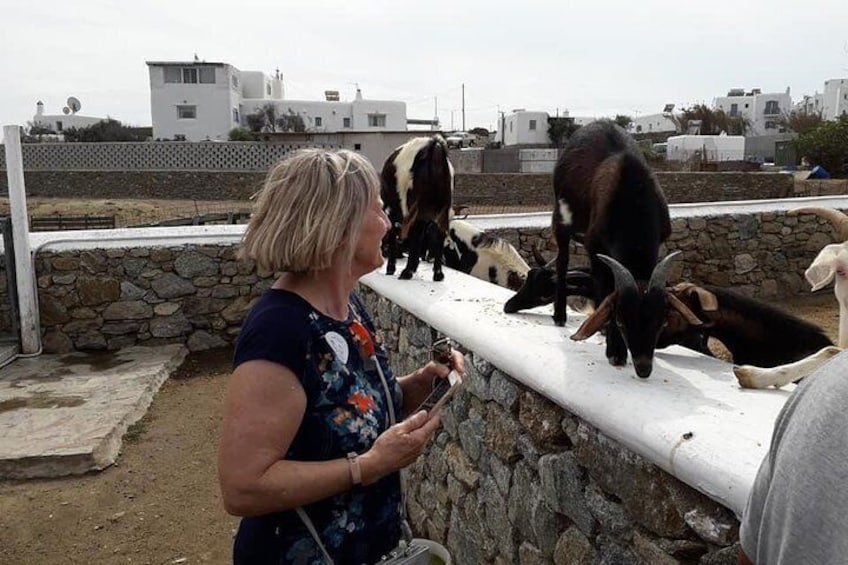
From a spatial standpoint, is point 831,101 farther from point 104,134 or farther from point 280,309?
point 280,309

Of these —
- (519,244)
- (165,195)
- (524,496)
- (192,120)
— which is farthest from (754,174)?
(192,120)

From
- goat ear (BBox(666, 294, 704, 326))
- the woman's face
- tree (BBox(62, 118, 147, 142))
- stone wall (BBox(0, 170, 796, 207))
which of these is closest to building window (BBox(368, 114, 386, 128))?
tree (BBox(62, 118, 147, 142))

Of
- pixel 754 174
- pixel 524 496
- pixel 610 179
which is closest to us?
pixel 524 496

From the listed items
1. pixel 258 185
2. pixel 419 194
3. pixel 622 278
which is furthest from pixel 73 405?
pixel 258 185

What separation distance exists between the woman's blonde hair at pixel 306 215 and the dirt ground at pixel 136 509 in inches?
118

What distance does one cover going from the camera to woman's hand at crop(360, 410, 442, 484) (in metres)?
1.55

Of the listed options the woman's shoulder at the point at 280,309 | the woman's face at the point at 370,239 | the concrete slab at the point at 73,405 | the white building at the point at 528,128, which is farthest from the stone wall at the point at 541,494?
the white building at the point at 528,128

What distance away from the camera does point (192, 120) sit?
148 feet

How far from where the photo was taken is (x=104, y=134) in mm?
47719

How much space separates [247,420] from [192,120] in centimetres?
4704

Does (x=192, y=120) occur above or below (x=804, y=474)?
above

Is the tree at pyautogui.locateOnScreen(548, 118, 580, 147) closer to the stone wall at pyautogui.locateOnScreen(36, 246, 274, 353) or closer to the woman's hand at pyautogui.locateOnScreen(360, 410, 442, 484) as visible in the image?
the stone wall at pyautogui.locateOnScreen(36, 246, 274, 353)

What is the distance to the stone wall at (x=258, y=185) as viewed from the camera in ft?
76.3

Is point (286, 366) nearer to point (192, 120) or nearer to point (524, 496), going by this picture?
point (524, 496)
